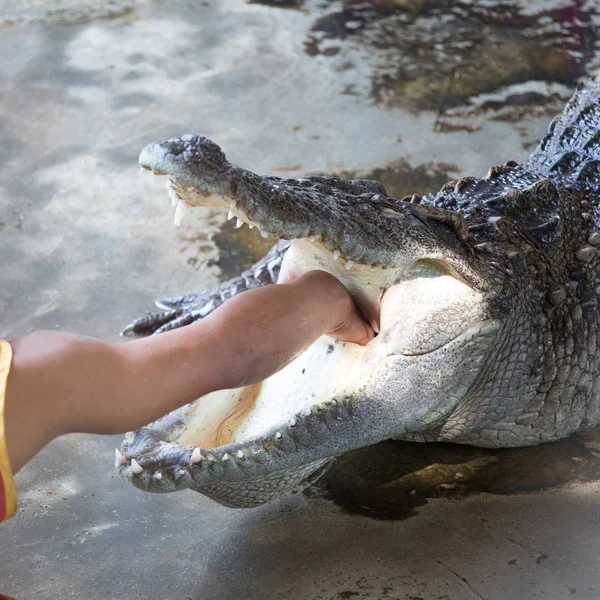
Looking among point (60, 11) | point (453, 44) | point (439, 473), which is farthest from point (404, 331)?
point (60, 11)

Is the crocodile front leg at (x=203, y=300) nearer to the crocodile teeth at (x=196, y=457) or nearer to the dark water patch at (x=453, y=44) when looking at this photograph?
the crocodile teeth at (x=196, y=457)

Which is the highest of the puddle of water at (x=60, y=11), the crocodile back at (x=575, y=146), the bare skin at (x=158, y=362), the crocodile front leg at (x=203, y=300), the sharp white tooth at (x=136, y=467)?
the bare skin at (x=158, y=362)

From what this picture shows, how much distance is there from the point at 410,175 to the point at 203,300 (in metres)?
1.43

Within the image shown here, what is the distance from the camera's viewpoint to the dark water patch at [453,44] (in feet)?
17.7

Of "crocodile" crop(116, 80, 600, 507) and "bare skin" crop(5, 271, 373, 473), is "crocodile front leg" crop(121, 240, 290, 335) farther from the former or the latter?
"bare skin" crop(5, 271, 373, 473)

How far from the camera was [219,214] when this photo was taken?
431 cm

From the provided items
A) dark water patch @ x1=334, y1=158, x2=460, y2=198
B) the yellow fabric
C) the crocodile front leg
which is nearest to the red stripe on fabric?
the yellow fabric

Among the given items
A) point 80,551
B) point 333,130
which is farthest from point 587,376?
point 333,130

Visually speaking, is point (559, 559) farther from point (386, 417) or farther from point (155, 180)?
point (155, 180)

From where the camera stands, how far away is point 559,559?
2.45m

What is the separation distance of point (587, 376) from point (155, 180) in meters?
2.48

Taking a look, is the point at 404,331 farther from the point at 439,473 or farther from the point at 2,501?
the point at 2,501

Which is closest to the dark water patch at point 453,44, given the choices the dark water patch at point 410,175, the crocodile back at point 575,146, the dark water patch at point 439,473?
the dark water patch at point 410,175

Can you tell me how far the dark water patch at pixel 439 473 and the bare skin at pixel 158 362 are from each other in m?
0.45
